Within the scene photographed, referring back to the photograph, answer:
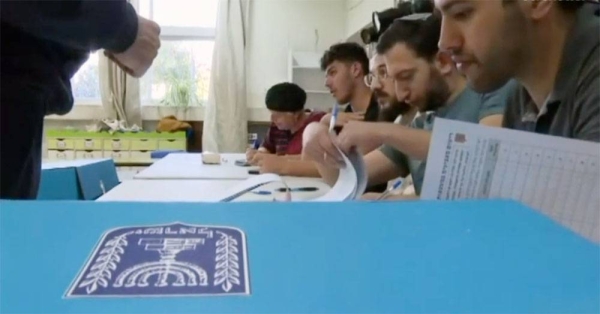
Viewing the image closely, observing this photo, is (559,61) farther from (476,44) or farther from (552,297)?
(552,297)

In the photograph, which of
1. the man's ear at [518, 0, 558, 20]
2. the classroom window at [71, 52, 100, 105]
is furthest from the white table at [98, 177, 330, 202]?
the classroom window at [71, 52, 100, 105]

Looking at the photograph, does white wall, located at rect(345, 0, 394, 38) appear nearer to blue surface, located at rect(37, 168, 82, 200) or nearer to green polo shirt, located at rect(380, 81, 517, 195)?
green polo shirt, located at rect(380, 81, 517, 195)

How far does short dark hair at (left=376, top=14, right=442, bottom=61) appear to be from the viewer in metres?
1.42

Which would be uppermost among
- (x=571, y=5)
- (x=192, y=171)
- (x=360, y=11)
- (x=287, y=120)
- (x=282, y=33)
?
(x=360, y=11)

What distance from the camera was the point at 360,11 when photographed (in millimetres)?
3574

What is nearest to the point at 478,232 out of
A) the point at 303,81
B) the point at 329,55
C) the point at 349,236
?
the point at 349,236

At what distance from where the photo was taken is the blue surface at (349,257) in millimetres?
299

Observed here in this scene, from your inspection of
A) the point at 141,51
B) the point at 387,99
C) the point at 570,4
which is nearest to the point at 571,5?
the point at 570,4

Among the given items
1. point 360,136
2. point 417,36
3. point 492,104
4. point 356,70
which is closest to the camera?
point 360,136

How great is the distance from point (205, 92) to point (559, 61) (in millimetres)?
3781

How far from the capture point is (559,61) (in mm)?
746

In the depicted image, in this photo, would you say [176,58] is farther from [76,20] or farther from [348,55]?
[76,20]

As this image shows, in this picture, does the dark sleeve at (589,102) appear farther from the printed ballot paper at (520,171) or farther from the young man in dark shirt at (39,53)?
the young man in dark shirt at (39,53)

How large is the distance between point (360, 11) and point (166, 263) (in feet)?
11.1
